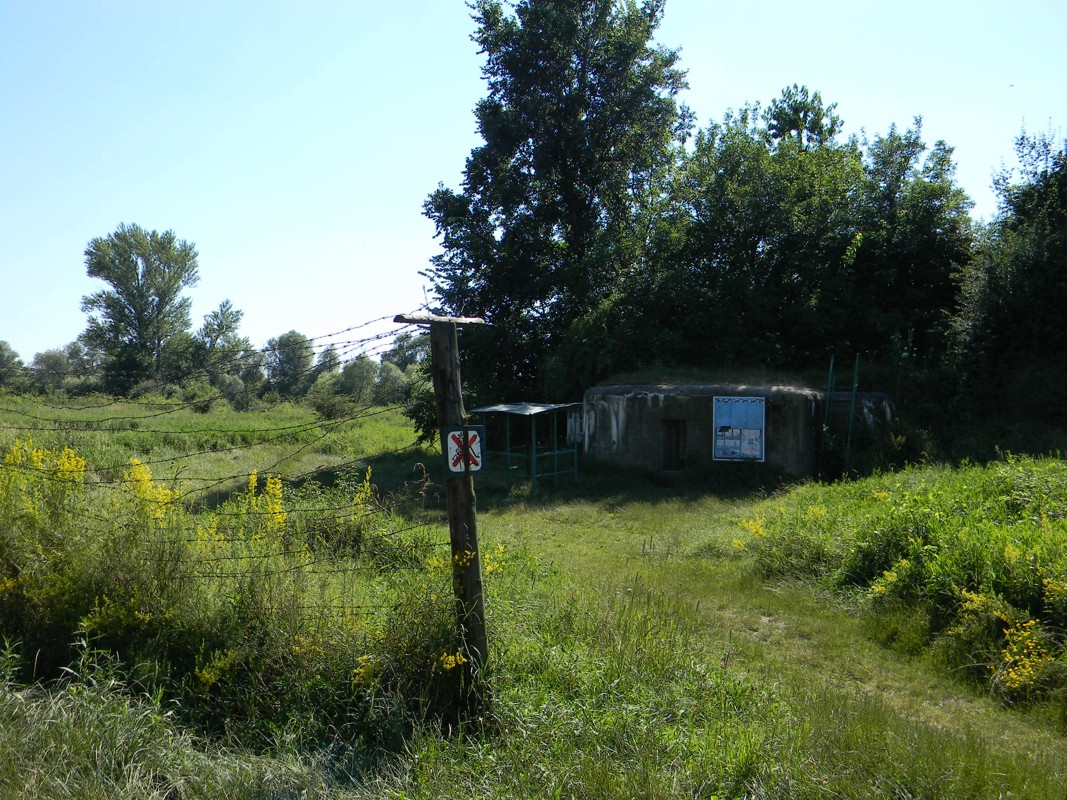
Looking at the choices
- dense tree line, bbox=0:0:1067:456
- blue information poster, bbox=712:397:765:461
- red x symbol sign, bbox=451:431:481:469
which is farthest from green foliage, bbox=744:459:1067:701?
dense tree line, bbox=0:0:1067:456

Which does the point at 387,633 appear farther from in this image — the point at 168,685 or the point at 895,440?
the point at 895,440

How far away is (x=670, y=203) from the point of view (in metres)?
25.3

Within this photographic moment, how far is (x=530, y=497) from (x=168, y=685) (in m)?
10.5

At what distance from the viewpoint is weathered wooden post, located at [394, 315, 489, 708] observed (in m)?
5.45

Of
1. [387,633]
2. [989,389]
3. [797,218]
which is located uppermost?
[797,218]

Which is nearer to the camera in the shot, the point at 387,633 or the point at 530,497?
the point at 387,633

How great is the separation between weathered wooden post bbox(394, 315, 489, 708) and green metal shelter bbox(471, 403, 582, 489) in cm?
936

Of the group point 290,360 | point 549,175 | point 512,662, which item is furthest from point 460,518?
point 549,175

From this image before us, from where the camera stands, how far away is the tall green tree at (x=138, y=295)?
4912 centimetres

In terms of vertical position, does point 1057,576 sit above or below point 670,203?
below

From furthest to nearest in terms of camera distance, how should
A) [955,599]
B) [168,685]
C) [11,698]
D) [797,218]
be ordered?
[797,218] → [955,599] → [168,685] → [11,698]

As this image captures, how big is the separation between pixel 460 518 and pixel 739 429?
13.0 meters

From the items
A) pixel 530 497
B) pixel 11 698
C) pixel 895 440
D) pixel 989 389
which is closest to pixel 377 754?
pixel 11 698

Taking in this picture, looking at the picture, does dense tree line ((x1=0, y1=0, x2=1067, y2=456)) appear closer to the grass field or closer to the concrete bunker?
the concrete bunker
